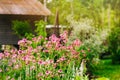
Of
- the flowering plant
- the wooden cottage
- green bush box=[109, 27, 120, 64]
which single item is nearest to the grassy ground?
green bush box=[109, 27, 120, 64]

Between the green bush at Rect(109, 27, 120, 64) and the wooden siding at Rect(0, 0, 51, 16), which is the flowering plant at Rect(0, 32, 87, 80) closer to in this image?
the wooden siding at Rect(0, 0, 51, 16)

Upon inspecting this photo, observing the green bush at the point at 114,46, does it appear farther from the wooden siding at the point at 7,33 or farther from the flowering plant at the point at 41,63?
the flowering plant at the point at 41,63

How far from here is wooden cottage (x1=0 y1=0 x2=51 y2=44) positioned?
22.8 m

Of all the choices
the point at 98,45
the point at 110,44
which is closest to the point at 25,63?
the point at 98,45

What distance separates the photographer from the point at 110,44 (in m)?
22.5

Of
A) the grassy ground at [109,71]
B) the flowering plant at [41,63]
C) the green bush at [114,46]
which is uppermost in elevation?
the flowering plant at [41,63]

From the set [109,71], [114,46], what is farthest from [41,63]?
[114,46]

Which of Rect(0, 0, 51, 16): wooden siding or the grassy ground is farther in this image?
Rect(0, 0, 51, 16): wooden siding

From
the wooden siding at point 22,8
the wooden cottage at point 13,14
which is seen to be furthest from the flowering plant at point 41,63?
the wooden cottage at point 13,14

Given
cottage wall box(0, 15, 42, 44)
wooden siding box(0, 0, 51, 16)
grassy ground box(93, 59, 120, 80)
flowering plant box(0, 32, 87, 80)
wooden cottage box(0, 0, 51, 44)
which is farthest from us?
cottage wall box(0, 15, 42, 44)

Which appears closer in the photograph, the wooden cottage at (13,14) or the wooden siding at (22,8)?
the wooden siding at (22,8)

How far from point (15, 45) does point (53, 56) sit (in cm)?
1429

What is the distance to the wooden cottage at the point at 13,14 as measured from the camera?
2281 cm

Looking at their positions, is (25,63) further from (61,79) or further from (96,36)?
(96,36)
